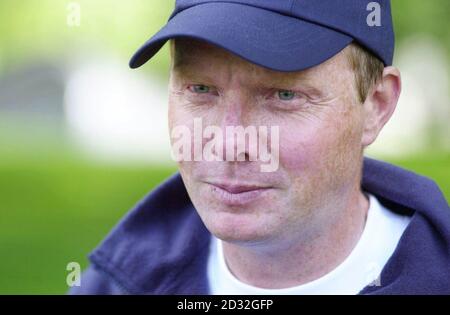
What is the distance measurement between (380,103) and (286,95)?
0.39 m

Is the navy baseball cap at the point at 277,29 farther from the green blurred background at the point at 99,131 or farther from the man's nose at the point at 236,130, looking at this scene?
the green blurred background at the point at 99,131

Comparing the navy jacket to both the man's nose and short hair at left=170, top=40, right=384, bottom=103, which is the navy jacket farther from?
the man's nose

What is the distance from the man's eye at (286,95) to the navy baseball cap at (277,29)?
10 cm

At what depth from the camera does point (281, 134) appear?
196 centimetres

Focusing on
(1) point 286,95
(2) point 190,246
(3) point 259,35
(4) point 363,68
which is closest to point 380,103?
(4) point 363,68

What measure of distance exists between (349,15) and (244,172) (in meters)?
0.50

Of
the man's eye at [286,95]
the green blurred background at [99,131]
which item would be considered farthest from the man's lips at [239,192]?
the green blurred background at [99,131]

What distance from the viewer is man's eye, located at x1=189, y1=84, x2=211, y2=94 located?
6.60ft

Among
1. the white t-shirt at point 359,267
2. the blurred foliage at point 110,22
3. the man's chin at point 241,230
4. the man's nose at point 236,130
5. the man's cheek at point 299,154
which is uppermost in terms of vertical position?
the blurred foliage at point 110,22

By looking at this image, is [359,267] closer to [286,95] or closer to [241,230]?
[241,230]

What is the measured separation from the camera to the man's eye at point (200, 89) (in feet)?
6.60

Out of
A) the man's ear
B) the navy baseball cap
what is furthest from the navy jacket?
the navy baseball cap

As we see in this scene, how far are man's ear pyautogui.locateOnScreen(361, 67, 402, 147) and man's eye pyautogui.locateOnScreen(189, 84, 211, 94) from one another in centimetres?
46
